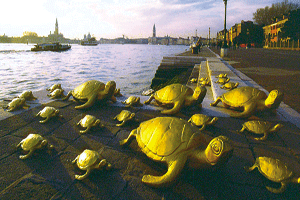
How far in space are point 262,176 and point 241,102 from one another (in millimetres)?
2114

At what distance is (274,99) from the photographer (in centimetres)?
359

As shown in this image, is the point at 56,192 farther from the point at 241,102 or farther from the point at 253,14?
the point at 253,14

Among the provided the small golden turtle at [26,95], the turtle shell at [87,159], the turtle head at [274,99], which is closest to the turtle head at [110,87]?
the turtle shell at [87,159]

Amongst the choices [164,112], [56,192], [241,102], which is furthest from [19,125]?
[241,102]

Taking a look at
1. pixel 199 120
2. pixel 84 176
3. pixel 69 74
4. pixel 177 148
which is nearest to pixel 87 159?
pixel 84 176

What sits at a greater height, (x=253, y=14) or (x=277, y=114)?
(x=253, y=14)

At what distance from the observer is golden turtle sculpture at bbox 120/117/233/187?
6.34 feet

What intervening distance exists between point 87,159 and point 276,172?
7.11 feet

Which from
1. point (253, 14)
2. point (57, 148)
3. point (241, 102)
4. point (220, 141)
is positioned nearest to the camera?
point (220, 141)

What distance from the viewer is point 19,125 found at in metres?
3.73

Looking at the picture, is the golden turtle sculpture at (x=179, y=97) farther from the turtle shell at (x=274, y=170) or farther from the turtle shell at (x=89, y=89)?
the turtle shell at (x=274, y=170)

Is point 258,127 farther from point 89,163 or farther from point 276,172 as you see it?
point 89,163

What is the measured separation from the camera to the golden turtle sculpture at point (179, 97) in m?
4.13

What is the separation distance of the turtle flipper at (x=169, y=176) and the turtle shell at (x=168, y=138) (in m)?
0.10
